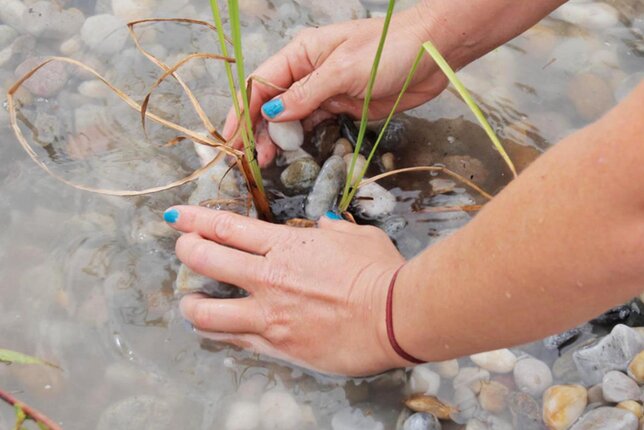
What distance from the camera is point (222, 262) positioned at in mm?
1520

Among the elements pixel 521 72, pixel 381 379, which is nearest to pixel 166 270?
pixel 381 379

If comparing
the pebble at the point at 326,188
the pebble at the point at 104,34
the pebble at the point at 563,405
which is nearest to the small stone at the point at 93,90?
the pebble at the point at 104,34

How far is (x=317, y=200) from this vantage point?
1.69 metres

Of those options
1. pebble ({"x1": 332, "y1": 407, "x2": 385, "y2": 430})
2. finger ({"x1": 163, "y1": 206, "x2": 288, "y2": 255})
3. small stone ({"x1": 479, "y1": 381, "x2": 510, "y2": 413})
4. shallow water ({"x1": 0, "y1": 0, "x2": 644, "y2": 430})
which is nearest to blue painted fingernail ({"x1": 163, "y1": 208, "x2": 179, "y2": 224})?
finger ({"x1": 163, "y1": 206, "x2": 288, "y2": 255})

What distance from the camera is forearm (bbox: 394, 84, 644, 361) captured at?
0.94 m

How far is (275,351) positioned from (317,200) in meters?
0.37

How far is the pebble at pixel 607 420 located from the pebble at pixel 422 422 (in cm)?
28

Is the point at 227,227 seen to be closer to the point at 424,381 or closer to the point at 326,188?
the point at 326,188

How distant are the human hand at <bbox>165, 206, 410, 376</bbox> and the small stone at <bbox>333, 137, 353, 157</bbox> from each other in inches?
10.5

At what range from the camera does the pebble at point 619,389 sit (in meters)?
1.49

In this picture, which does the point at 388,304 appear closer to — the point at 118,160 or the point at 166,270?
the point at 166,270

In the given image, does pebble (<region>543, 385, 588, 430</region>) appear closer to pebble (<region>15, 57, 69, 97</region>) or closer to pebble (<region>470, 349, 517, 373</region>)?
pebble (<region>470, 349, 517, 373</region>)

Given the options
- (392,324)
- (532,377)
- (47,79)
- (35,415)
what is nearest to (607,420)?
(532,377)

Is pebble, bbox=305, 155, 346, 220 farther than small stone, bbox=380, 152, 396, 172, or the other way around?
small stone, bbox=380, 152, 396, 172
